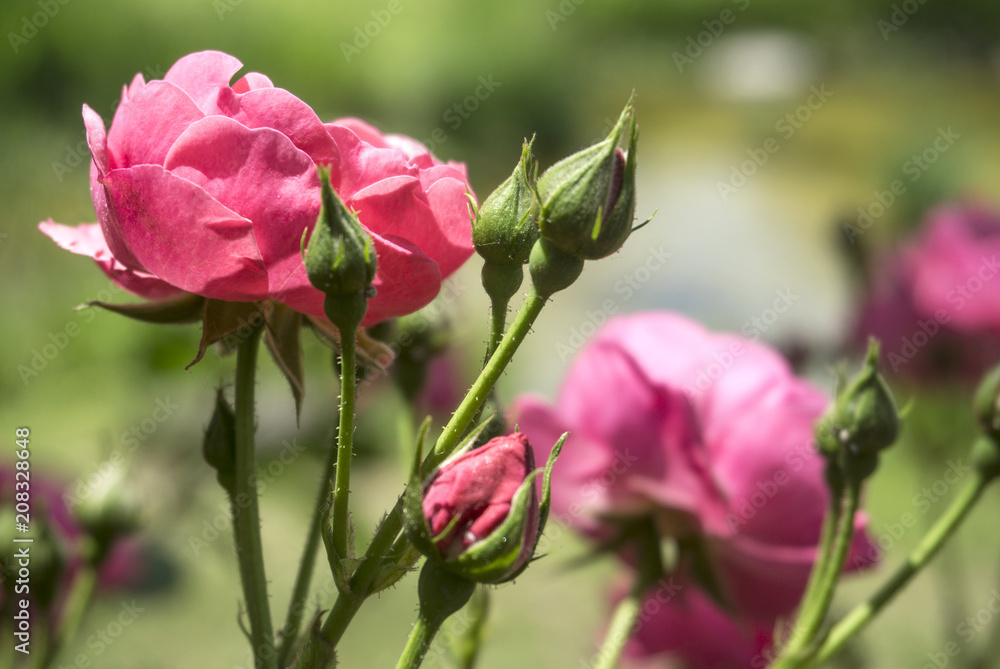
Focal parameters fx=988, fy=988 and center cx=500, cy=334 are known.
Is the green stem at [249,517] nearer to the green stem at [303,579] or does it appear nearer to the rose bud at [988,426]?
the green stem at [303,579]

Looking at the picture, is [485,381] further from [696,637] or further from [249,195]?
[696,637]

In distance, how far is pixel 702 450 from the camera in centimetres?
47

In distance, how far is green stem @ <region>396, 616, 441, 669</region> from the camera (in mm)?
270

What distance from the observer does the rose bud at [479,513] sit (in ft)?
0.85

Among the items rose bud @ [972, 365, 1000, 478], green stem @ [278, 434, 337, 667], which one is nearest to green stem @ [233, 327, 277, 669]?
green stem @ [278, 434, 337, 667]

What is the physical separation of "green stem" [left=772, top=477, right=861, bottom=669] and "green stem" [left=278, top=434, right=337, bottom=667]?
18 cm

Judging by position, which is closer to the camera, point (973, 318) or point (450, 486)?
point (450, 486)

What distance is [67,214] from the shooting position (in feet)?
6.94

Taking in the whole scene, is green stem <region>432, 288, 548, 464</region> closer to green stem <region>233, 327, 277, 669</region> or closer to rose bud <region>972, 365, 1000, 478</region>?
green stem <region>233, 327, 277, 669</region>

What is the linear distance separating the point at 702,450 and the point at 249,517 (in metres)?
0.24

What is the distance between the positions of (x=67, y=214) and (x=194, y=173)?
201cm

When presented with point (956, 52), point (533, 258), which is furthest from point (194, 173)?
point (956, 52)

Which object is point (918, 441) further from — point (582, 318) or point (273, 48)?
point (273, 48)

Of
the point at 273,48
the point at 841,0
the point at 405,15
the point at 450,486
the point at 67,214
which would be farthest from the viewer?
the point at 841,0
